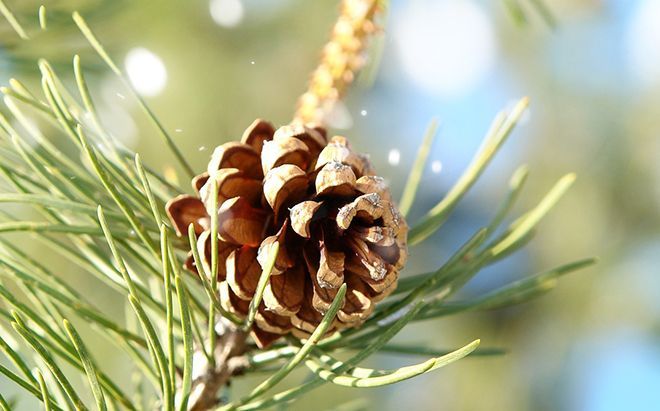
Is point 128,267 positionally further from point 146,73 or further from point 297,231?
point 146,73

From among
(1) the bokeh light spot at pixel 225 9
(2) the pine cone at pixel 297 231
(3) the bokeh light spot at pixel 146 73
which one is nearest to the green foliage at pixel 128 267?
(2) the pine cone at pixel 297 231

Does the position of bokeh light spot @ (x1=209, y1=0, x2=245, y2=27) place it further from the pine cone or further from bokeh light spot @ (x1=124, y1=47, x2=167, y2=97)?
the pine cone

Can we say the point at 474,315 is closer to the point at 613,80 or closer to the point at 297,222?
the point at 613,80

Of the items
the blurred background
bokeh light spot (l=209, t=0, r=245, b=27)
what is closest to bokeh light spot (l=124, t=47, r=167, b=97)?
bokeh light spot (l=209, t=0, r=245, b=27)

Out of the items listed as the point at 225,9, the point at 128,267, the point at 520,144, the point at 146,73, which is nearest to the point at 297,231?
the point at 128,267

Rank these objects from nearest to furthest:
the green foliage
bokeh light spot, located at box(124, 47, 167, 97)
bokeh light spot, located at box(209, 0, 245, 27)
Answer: the green foliage < bokeh light spot, located at box(124, 47, 167, 97) < bokeh light spot, located at box(209, 0, 245, 27)

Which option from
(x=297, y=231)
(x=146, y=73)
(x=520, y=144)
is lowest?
(x=520, y=144)

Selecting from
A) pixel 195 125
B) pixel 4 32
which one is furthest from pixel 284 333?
pixel 195 125
